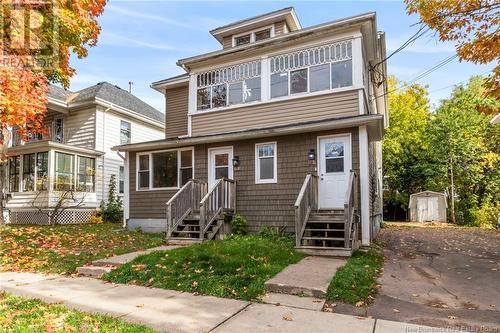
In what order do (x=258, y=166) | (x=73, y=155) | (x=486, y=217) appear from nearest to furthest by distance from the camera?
(x=258, y=166) → (x=73, y=155) → (x=486, y=217)

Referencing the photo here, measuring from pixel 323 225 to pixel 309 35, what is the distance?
564cm

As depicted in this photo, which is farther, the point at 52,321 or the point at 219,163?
the point at 219,163

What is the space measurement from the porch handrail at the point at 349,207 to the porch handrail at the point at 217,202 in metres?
3.62

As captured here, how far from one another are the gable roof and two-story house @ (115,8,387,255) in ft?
24.2

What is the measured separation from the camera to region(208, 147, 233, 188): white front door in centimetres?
1088

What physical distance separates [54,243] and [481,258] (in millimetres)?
10875

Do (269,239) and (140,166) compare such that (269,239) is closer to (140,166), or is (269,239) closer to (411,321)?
(411,321)

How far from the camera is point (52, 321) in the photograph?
3898 mm

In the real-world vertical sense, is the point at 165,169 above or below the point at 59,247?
above

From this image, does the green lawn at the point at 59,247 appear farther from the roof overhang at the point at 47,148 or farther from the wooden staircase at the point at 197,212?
the roof overhang at the point at 47,148

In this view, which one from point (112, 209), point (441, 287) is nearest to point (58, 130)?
point (112, 209)

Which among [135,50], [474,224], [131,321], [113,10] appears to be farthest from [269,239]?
[474,224]

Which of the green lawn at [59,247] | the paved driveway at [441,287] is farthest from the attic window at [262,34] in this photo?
the paved driveway at [441,287]

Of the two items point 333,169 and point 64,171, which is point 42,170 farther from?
point 333,169
